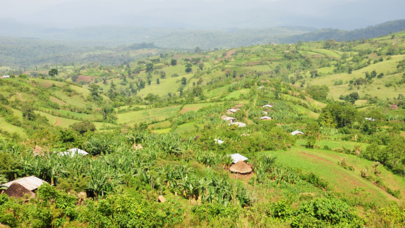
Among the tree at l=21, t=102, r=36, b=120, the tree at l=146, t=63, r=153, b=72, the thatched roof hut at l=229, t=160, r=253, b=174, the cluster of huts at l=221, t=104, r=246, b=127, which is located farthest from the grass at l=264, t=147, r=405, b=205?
the tree at l=146, t=63, r=153, b=72

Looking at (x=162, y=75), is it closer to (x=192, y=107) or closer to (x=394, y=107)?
(x=192, y=107)

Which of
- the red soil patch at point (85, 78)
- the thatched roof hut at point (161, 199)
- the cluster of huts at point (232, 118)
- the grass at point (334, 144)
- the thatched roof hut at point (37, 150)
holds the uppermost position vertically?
the thatched roof hut at point (37, 150)

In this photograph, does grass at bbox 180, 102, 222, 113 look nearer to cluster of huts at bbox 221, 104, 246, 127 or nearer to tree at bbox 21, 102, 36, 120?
cluster of huts at bbox 221, 104, 246, 127

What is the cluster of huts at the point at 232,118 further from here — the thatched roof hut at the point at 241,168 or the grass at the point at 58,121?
the grass at the point at 58,121

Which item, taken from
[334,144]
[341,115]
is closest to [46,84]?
[334,144]

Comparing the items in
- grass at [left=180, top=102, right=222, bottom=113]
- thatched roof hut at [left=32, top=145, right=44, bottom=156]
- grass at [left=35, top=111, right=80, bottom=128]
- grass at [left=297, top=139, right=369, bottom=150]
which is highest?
thatched roof hut at [left=32, top=145, right=44, bottom=156]

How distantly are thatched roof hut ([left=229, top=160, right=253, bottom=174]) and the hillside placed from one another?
99 mm

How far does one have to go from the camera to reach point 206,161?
84.8 ft

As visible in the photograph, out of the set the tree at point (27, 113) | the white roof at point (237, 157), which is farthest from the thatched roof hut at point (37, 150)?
the tree at point (27, 113)

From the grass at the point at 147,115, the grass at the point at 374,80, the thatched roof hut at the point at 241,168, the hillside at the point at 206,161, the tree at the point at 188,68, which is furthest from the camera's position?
the tree at the point at 188,68

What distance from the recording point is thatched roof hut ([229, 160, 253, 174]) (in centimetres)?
2453

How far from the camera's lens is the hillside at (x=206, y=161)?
1313cm

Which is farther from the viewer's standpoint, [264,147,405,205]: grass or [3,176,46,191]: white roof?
[264,147,405,205]: grass

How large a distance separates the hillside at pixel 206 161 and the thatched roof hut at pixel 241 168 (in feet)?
0.32
